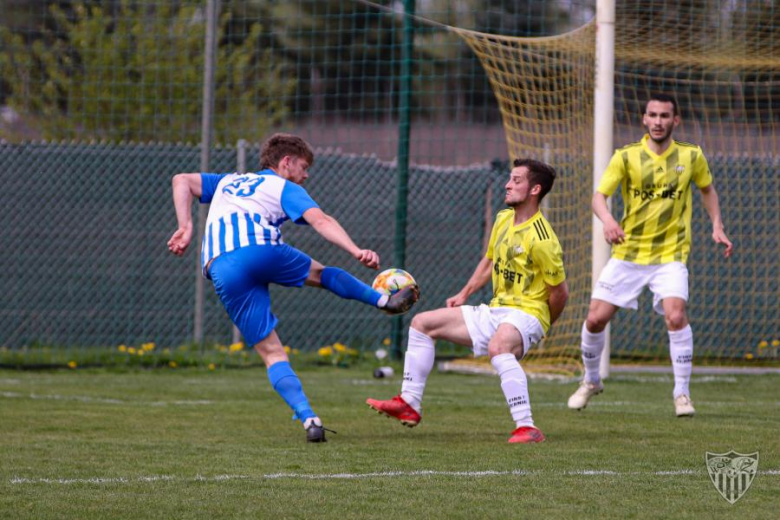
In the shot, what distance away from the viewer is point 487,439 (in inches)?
257

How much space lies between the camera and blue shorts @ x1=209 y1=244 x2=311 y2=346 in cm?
638

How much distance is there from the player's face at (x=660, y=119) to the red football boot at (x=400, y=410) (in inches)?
97.7

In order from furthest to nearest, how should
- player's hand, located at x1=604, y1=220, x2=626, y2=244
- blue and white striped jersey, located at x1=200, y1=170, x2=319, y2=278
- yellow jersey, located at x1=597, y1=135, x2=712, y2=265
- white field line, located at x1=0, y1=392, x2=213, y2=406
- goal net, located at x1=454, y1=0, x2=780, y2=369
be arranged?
1. goal net, located at x1=454, y1=0, x2=780, y2=369
2. white field line, located at x1=0, y1=392, x2=213, y2=406
3. yellow jersey, located at x1=597, y1=135, x2=712, y2=265
4. player's hand, located at x1=604, y1=220, x2=626, y2=244
5. blue and white striped jersey, located at x1=200, y1=170, x2=319, y2=278

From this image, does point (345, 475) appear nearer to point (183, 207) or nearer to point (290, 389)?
point (290, 389)

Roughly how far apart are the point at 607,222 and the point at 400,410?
5.76ft

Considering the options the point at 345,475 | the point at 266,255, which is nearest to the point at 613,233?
the point at 266,255

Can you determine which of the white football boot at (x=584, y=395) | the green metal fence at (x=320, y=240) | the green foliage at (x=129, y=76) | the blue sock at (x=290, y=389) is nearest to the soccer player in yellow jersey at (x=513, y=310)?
the blue sock at (x=290, y=389)

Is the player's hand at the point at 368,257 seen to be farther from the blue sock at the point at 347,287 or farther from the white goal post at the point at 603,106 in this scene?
the white goal post at the point at 603,106

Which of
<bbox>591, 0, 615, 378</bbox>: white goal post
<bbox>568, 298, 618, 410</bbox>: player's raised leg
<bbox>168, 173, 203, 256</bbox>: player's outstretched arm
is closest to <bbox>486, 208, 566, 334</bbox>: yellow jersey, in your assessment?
<bbox>568, 298, 618, 410</bbox>: player's raised leg

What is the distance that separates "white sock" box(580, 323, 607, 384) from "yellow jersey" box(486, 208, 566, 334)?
1.44 meters

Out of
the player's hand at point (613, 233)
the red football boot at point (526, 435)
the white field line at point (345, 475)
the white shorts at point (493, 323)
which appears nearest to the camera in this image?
the white field line at point (345, 475)

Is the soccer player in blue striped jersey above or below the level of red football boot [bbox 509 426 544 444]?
above

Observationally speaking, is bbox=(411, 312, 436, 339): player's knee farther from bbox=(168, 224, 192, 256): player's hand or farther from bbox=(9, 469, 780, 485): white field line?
bbox=(9, 469, 780, 485): white field line

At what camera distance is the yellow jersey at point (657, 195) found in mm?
7703
